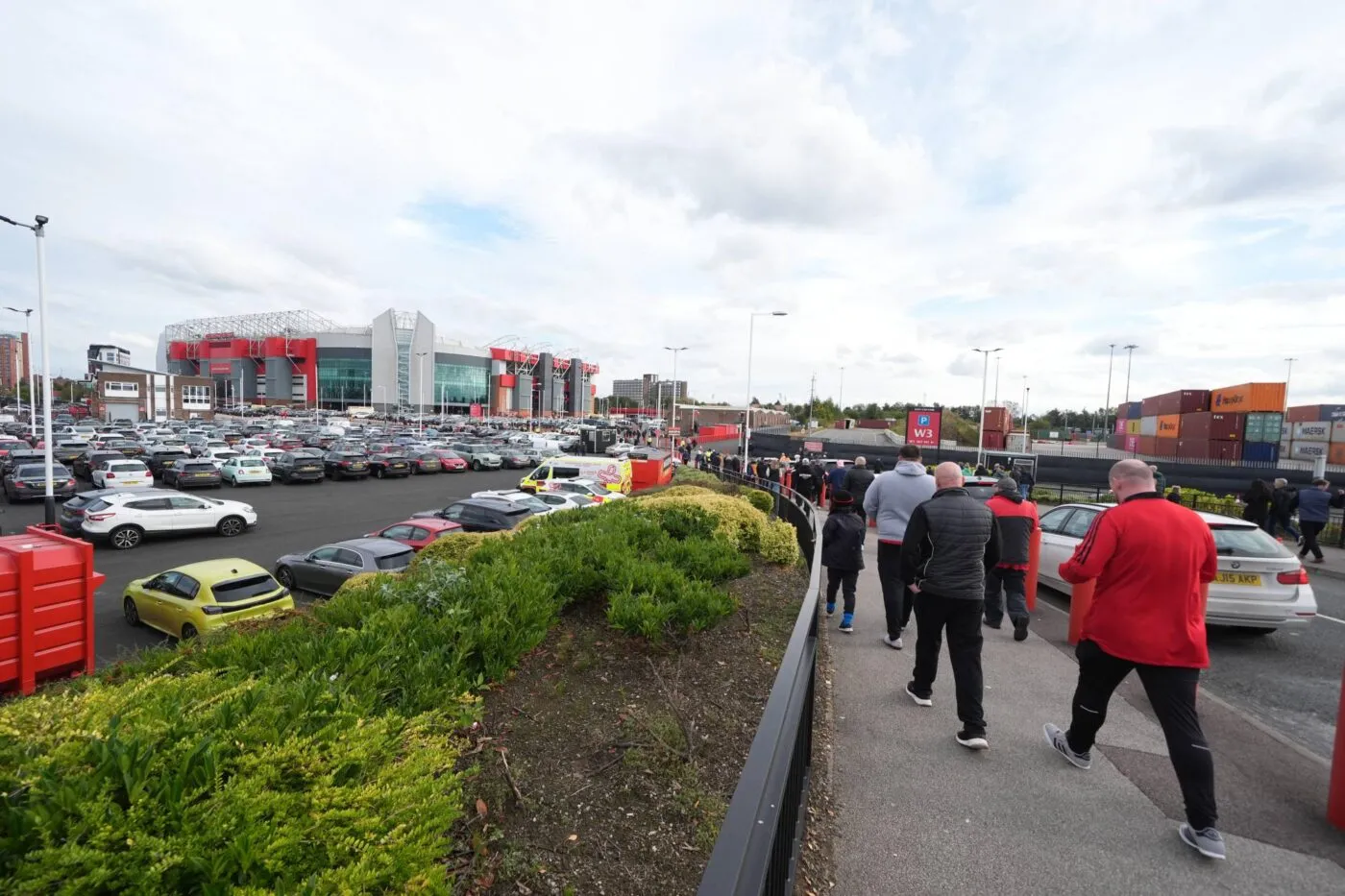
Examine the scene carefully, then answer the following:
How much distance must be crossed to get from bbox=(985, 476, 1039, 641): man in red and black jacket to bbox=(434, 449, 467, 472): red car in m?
32.0

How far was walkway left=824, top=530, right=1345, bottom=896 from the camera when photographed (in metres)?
2.81

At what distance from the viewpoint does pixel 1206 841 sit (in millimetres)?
2934

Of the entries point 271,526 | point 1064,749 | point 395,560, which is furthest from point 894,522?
point 271,526

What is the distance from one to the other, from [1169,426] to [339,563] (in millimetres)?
48307

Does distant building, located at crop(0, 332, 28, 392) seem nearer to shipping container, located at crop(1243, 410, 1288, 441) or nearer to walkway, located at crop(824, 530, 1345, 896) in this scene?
walkway, located at crop(824, 530, 1345, 896)

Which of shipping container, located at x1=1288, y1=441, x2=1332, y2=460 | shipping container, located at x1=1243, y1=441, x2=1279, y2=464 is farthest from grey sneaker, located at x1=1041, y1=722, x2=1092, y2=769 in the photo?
shipping container, located at x1=1288, y1=441, x2=1332, y2=460

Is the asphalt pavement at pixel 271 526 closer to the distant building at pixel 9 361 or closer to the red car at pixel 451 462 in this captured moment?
the red car at pixel 451 462

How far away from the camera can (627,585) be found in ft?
15.6

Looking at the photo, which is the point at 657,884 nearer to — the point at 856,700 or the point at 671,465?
the point at 856,700

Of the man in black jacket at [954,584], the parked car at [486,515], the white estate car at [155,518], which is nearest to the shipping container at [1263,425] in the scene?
the parked car at [486,515]

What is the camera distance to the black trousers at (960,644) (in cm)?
392

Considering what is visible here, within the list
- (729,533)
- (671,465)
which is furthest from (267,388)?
(729,533)

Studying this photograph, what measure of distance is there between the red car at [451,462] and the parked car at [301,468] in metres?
6.94

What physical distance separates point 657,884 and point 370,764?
48.8 inches
